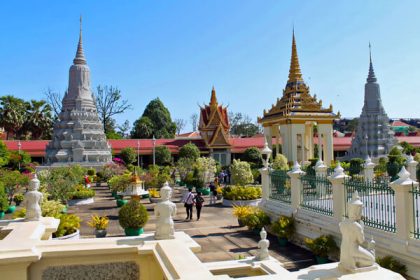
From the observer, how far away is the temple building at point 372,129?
138 feet

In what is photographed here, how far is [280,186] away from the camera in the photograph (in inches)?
547

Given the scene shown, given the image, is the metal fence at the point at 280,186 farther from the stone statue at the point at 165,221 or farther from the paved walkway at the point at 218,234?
the stone statue at the point at 165,221

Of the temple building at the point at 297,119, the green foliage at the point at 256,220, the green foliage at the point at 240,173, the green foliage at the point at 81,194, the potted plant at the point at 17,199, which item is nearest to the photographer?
the green foliage at the point at 256,220

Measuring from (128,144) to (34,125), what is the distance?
16010mm

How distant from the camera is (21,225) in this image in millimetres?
7777

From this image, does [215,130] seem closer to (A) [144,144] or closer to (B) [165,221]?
(A) [144,144]

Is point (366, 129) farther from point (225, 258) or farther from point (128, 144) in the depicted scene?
point (225, 258)

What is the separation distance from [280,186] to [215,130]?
98.0ft

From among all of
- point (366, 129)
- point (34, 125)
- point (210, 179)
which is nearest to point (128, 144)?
point (34, 125)

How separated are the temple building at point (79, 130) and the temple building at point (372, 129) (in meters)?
26.7

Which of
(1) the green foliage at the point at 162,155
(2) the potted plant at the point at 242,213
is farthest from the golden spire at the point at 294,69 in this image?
(2) the potted plant at the point at 242,213

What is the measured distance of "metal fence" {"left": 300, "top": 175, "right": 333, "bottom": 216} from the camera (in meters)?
11.2

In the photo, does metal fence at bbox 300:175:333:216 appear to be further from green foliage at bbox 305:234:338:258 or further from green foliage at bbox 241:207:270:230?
green foliage at bbox 241:207:270:230

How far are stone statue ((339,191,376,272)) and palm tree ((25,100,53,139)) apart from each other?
53227 mm
